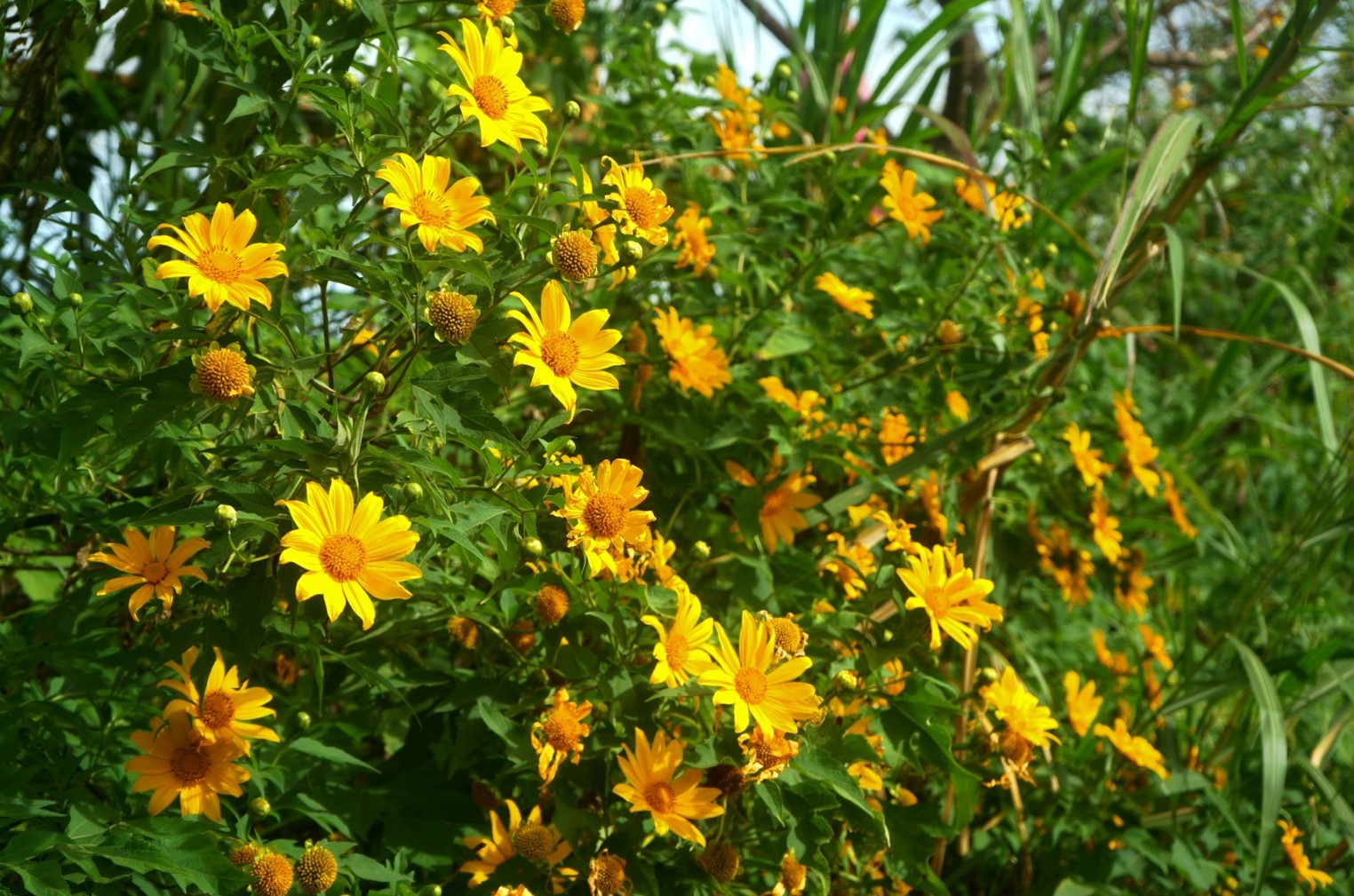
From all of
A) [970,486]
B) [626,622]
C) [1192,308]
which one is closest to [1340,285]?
[1192,308]

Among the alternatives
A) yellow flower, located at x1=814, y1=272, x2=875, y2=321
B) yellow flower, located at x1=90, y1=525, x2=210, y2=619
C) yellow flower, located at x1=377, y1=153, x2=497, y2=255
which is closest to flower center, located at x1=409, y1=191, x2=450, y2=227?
yellow flower, located at x1=377, y1=153, x2=497, y2=255

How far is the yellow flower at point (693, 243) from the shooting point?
4.73ft

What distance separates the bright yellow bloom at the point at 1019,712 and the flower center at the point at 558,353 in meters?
0.61

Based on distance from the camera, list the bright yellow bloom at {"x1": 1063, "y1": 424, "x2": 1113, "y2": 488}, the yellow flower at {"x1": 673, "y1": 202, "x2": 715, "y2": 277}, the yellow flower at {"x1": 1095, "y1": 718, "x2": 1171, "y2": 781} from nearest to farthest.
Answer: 1. the yellow flower at {"x1": 673, "y1": 202, "x2": 715, "y2": 277}
2. the yellow flower at {"x1": 1095, "y1": 718, "x2": 1171, "y2": 781}
3. the bright yellow bloom at {"x1": 1063, "y1": 424, "x2": 1113, "y2": 488}

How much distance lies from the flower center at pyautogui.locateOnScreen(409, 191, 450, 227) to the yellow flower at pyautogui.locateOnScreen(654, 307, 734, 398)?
45cm

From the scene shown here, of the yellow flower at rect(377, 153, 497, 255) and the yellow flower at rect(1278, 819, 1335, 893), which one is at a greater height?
the yellow flower at rect(377, 153, 497, 255)

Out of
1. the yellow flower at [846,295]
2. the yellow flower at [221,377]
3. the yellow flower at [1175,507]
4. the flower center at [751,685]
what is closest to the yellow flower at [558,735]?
the flower center at [751,685]

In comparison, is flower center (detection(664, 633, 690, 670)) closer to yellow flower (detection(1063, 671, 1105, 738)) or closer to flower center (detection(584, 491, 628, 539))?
flower center (detection(584, 491, 628, 539))

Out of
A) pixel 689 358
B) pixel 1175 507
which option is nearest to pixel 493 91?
pixel 689 358

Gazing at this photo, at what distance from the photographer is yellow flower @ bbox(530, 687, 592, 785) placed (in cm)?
110

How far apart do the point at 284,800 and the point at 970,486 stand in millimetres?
978

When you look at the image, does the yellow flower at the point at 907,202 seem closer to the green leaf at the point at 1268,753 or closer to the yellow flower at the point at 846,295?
the yellow flower at the point at 846,295

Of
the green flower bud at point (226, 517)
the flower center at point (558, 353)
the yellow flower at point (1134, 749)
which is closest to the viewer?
the green flower bud at point (226, 517)

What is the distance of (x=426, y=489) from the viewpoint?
943 millimetres
